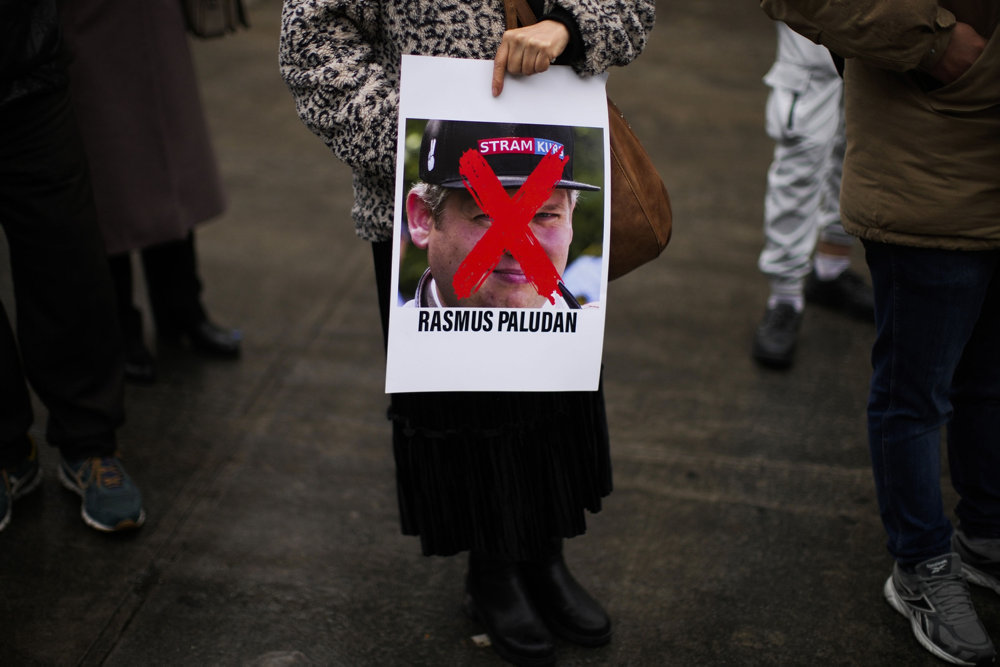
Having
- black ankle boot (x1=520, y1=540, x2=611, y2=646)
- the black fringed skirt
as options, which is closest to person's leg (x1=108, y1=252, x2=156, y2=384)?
the black fringed skirt

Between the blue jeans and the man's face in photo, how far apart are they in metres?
0.72

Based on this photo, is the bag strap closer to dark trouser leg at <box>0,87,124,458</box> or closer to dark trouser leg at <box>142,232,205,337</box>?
dark trouser leg at <box>0,87,124,458</box>

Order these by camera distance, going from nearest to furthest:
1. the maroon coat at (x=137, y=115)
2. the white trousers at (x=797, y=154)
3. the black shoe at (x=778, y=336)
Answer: the maroon coat at (x=137, y=115), the white trousers at (x=797, y=154), the black shoe at (x=778, y=336)

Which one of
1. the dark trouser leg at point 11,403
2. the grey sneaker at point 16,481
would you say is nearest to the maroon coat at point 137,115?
the dark trouser leg at point 11,403

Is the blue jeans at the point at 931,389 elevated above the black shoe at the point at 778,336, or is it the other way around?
the blue jeans at the point at 931,389

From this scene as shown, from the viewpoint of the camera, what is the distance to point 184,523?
2.65m

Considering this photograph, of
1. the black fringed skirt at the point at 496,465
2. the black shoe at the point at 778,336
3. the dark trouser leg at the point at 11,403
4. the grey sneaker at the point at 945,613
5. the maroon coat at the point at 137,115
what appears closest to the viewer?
the black fringed skirt at the point at 496,465

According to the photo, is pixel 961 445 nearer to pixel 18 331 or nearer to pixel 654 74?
pixel 18 331

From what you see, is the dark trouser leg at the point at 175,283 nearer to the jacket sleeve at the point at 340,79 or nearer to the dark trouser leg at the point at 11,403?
the dark trouser leg at the point at 11,403

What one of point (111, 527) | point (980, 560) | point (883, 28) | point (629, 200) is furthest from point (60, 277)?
point (980, 560)

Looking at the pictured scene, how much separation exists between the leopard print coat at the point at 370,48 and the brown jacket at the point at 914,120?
393 millimetres

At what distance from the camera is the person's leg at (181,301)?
11.0ft

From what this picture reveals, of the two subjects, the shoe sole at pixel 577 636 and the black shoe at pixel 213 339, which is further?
the black shoe at pixel 213 339

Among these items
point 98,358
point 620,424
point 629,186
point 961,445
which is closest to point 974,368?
point 961,445
